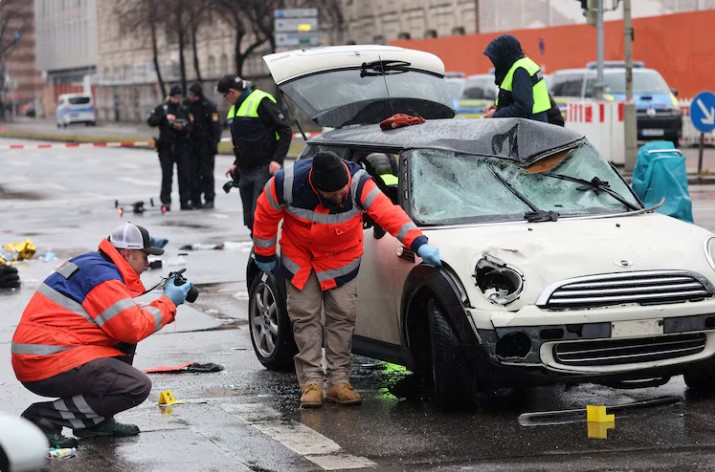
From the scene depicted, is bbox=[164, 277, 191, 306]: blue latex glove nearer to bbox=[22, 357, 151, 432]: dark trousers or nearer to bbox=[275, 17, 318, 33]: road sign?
bbox=[22, 357, 151, 432]: dark trousers

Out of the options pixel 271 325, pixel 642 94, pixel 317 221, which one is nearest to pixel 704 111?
pixel 642 94

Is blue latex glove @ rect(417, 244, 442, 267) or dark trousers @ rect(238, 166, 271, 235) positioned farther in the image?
dark trousers @ rect(238, 166, 271, 235)

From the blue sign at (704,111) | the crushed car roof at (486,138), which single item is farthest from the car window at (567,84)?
the crushed car roof at (486,138)

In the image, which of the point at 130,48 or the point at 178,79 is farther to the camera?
the point at 130,48

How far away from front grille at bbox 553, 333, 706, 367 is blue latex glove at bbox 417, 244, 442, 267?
2.40 ft

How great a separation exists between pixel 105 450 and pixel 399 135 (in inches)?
104

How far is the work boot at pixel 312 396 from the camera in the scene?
26.7 feet

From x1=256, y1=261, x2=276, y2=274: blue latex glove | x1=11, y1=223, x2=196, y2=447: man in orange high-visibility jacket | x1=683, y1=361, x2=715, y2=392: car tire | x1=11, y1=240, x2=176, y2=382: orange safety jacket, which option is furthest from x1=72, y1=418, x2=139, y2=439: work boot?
x1=683, y1=361, x2=715, y2=392: car tire

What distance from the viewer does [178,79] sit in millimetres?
80312

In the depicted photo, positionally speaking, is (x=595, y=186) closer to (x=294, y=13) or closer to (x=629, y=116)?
(x=629, y=116)

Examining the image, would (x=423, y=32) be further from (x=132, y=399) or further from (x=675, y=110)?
(x=132, y=399)

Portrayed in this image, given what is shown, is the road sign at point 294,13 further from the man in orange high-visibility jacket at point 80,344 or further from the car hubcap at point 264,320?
→ the man in orange high-visibility jacket at point 80,344

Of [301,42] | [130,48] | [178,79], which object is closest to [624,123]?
[301,42]

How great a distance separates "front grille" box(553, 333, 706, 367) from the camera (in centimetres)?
735
